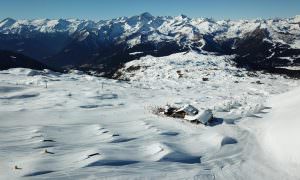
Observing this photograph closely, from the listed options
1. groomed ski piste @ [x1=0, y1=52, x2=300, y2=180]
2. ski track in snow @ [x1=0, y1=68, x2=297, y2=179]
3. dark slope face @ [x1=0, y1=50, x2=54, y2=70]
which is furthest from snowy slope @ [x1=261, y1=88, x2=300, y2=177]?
dark slope face @ [x1=0, y1=50, x2=54, y2=70]

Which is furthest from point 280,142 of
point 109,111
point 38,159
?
point 109,111

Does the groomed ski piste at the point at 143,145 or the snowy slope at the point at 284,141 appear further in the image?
the snowy slope at the point at 284,141

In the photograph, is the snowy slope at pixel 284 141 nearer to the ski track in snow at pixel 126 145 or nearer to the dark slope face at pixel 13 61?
the ski track in snow at pixel 126 145

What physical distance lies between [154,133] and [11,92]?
936 inches

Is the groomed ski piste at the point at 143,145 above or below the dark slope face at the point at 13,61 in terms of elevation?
below

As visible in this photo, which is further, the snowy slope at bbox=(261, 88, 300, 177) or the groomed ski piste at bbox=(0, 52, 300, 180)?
the snowy slope at bbox=(261, 88, 300, 177)

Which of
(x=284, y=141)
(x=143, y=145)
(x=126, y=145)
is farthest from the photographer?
(x=284, y=141)

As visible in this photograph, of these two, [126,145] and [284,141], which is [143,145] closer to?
[126,145]

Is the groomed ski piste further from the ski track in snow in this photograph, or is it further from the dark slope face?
the dark slope face

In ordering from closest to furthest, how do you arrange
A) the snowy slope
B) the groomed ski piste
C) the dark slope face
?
1. the groomed ski piste
2. the snowy slope
3. the dark slope face

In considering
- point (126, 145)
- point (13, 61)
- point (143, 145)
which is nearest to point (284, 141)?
point (143, 145)

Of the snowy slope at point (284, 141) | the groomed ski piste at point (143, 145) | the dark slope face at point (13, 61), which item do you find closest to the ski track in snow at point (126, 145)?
the groomed ski piste at point (143, 145)

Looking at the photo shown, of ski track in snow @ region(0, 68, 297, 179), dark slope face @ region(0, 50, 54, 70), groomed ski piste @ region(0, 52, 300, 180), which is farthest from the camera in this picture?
dark slope face @ region(0, 50, 54, 70)

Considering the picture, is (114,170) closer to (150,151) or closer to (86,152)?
(86,152)
